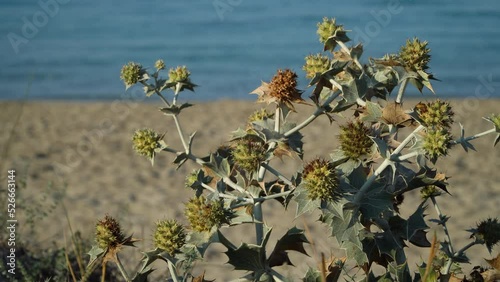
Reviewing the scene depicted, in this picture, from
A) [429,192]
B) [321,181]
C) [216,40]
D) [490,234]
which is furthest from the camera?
[216,40]

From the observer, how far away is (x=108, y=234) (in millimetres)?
2482

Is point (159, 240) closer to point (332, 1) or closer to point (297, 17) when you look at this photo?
point (297, 17)

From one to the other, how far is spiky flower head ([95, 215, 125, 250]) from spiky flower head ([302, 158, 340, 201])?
624 millimetres

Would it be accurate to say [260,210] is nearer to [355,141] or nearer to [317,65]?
[355,141]

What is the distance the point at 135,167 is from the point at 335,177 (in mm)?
7779

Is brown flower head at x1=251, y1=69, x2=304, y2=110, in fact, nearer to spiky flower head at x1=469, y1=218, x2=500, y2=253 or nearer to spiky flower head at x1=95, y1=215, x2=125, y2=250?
spiky flower head at x1=95, y1=215, x2=125, y2=250

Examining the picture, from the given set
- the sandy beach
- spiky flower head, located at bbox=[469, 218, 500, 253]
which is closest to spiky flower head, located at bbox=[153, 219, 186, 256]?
spiky flower head, located at bbox=[469, 218, 500, 253]

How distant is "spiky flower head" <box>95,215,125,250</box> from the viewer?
97.7 inches

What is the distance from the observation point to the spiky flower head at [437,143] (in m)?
2.32

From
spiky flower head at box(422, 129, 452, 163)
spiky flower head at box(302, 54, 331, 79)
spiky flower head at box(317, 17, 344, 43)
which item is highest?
spiky flower head at box(317, 17, 344, 43)

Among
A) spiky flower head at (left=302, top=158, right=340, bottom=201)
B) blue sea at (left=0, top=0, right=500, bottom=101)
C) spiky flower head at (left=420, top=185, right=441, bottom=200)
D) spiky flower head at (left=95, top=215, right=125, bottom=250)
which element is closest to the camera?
spiky flower head at (left=302, top=158, right=340, bottom=201)

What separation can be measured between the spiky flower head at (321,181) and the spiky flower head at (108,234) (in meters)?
0.62

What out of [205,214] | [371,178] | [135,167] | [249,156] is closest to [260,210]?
[249,156]

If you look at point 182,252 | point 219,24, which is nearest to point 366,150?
point 182,252
